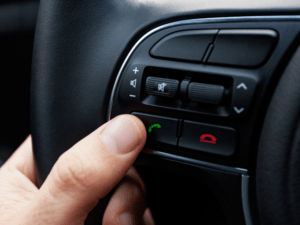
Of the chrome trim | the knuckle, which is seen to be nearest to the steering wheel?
the chrome trim

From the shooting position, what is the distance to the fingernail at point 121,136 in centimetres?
49

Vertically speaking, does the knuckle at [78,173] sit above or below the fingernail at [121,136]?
below

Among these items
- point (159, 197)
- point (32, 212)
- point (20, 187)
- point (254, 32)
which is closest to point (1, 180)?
point (20, 187)

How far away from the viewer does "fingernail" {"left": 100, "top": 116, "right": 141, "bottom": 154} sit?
1.61ft

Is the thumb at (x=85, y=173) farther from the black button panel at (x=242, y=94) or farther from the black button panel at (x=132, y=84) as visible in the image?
the black button panel at (x=242, y=94)

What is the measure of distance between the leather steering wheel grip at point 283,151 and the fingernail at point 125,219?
12.3 inches

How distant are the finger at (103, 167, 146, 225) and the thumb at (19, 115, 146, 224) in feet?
0.40

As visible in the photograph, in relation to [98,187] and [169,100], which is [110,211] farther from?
[169,100]

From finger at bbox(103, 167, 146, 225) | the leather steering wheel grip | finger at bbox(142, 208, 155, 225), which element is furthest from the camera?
finger at bbox(142, 208, 155, 225)

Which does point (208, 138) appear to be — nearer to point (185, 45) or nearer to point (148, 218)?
point (185, 45)

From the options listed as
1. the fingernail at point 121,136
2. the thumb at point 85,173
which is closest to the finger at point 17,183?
the thumb at point 85,173

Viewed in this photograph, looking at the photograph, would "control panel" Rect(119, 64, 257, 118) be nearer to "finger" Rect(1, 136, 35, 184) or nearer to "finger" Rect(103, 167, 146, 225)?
"finger" Rect(103, 167, 146, 225)

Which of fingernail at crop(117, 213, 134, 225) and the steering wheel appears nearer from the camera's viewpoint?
the steering wheel

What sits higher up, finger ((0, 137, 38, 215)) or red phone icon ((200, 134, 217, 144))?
red phone icon ((200, 134, 217, 144))
